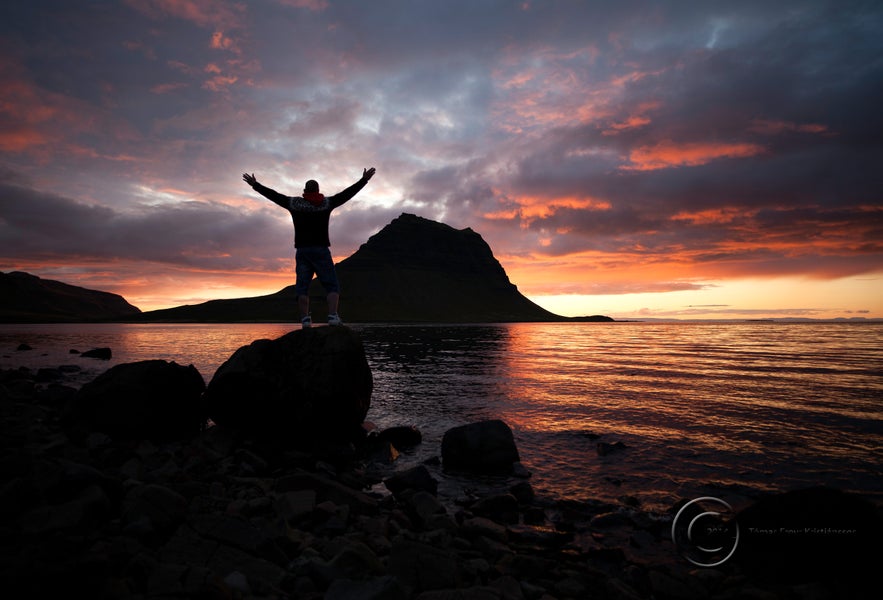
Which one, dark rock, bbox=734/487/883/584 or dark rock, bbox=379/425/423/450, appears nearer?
dark rock, bbox=734/487/883/584

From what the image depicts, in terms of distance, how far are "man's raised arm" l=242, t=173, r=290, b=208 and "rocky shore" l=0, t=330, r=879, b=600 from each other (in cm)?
743

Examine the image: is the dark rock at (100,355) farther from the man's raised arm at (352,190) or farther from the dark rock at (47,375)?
the man's raised arm at (352,190)

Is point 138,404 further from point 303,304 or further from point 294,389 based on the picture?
point 303,304

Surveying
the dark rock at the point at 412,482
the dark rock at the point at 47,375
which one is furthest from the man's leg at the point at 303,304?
the dark rock at the point at 47,375

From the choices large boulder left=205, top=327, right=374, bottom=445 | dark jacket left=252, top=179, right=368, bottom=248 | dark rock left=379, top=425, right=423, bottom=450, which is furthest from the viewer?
dark rock left=379, top=425, right=423, bottom=450

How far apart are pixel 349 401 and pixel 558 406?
10298 mm

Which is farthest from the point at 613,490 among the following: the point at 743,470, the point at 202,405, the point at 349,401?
the point at 202,405

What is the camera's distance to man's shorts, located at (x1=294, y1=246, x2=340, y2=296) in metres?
12.4

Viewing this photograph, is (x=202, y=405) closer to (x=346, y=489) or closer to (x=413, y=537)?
(x=346, y=489)

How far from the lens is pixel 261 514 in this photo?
767 cm

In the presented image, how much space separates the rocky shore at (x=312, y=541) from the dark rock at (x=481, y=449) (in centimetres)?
153

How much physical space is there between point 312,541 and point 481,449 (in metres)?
5.79

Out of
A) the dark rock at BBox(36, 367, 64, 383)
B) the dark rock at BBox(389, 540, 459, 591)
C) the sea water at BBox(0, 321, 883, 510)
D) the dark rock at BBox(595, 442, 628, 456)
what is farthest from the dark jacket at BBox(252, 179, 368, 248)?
the dark rock at BBox(36, 367, 64, 383)

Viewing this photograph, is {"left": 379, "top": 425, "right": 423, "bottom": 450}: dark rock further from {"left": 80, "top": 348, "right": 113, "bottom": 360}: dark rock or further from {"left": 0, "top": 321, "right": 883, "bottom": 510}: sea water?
{"left": 80, "top": 348, "right": 113, "bottom": 360}: dark rock
